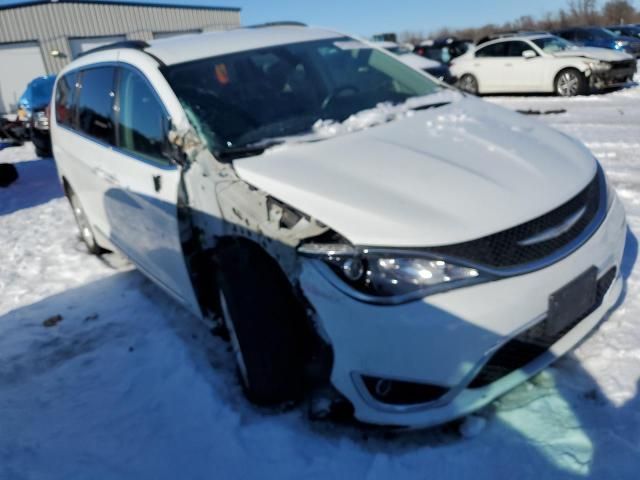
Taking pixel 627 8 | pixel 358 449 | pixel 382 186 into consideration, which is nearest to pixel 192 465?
pixel 358 449

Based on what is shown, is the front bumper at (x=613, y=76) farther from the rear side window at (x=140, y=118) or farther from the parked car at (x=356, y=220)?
the rear side window at (x=140, y=118)

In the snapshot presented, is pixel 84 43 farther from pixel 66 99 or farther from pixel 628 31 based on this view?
pixel 66 99

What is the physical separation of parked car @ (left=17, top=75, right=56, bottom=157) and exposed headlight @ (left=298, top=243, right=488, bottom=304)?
8729 millimetres

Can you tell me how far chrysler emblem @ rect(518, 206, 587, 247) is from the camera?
6.92 ft

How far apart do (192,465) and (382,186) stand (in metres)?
1.46

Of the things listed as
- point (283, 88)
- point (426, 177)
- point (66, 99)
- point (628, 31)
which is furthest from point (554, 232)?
point (628, 31)

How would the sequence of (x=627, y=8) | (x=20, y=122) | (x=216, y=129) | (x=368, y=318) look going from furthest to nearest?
(x=627, y=8) → (x=20, y=122) → (x=216, y=129) → (x=368, y=318)

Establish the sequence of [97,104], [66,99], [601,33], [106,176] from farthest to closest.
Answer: [601,33] < [66,99] < [97,104] < [106,176]

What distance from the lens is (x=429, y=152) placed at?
255 centimetres

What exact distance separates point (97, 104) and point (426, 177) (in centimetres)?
268

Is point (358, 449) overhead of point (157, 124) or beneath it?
beneath

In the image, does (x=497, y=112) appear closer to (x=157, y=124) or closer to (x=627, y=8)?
(x=157, y=124)

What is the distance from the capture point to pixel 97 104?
3.94 metres

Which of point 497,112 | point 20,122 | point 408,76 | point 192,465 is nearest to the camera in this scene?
point 192,465
